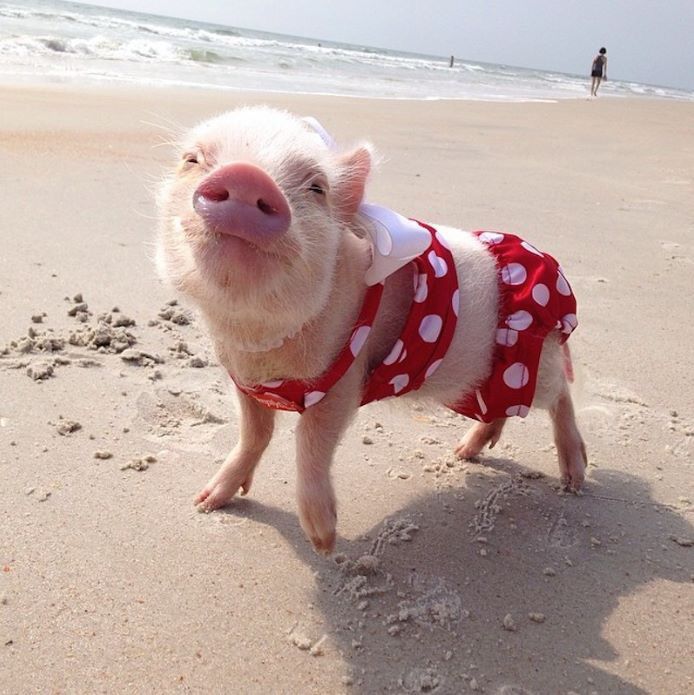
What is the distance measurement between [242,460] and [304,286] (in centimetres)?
75

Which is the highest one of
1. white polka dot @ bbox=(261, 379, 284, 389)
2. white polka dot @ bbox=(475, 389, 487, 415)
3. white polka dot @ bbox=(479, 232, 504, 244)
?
white polka dot @ bbox=(479, 232, 504, 244)

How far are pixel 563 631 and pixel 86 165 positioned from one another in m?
4.72

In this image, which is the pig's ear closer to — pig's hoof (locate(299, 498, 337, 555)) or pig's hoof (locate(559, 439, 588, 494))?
pig's hoof (locate(299, 498, 337, 555))

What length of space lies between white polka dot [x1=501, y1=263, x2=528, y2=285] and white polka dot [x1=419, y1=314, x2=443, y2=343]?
0.34 metres

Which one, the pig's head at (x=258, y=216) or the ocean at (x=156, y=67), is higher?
the pig's head at (x=258, y=216)

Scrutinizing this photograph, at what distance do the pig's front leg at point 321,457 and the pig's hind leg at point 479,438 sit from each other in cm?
73

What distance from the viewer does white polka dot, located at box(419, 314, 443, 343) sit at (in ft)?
6.34

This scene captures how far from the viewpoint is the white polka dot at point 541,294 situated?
7.09ft

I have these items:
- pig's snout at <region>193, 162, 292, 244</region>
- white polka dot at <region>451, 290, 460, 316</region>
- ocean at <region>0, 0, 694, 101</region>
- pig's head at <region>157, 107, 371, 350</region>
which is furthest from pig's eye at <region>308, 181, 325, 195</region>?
ocean at <region>0, 0, 694, 101</region>

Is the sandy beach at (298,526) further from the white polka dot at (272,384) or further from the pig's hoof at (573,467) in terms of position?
the white polka dot at (272,384)

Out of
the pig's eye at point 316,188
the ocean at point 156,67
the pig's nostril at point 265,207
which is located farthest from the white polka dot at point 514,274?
the ocean at point 156,67

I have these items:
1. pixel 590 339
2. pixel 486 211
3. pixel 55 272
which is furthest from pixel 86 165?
pixel 590 339

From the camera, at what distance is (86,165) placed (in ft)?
17.9

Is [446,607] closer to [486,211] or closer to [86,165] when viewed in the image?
[486,211]
